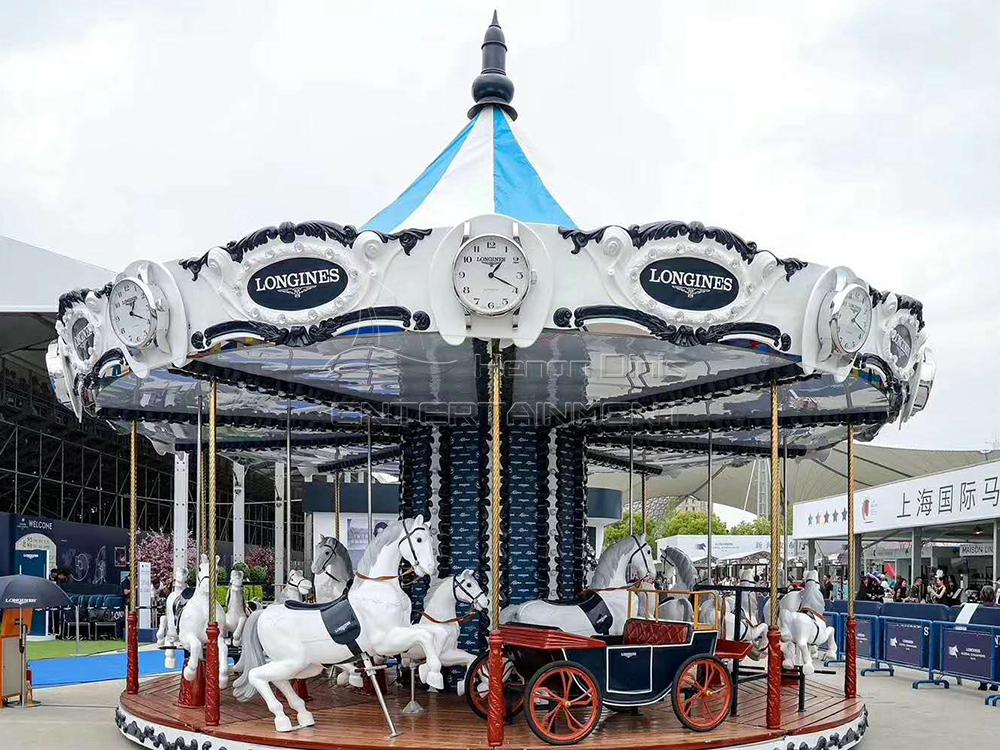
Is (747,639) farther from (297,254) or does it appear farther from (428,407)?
(297,254)

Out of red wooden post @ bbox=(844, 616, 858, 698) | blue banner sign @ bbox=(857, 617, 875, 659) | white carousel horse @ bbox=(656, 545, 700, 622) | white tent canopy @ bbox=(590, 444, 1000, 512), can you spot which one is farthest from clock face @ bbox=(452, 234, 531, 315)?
white tent canopy @ bbox=(590, 444, 1000, 512)

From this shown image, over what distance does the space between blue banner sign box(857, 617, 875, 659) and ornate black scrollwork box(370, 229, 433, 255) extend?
11.1 metres

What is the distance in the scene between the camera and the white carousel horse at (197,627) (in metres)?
8.36

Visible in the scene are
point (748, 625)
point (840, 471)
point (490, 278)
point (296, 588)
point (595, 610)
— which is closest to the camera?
point (490, 278)

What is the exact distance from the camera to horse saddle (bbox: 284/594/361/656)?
710cm

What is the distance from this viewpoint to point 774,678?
7.27 meters

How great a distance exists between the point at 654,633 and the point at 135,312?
4485 millimetres

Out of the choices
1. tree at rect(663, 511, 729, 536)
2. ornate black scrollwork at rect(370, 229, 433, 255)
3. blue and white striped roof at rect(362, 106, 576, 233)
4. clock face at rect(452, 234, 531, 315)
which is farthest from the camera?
tree at rect(663, 511, 729, 536)

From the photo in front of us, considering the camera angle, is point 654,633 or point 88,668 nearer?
point 654,633

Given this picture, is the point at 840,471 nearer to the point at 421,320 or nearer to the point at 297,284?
the point at 421,320

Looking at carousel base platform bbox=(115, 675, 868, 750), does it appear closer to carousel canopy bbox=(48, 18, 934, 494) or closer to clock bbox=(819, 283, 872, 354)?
carousel canopy bbox=(48, 18, 934, 494)

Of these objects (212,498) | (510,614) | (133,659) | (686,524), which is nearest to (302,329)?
(212,498)

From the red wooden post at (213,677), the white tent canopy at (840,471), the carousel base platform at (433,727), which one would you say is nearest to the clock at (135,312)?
the red wooden post at (213,677)

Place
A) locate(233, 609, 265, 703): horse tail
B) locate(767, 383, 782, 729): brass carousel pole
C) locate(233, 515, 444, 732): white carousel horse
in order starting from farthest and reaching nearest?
locate(233, 609, 265, 703): horse tail
locate(767, 383, 782, 729): brass carousel pole
locate(233, 515, 444, 732): white carousel horse
